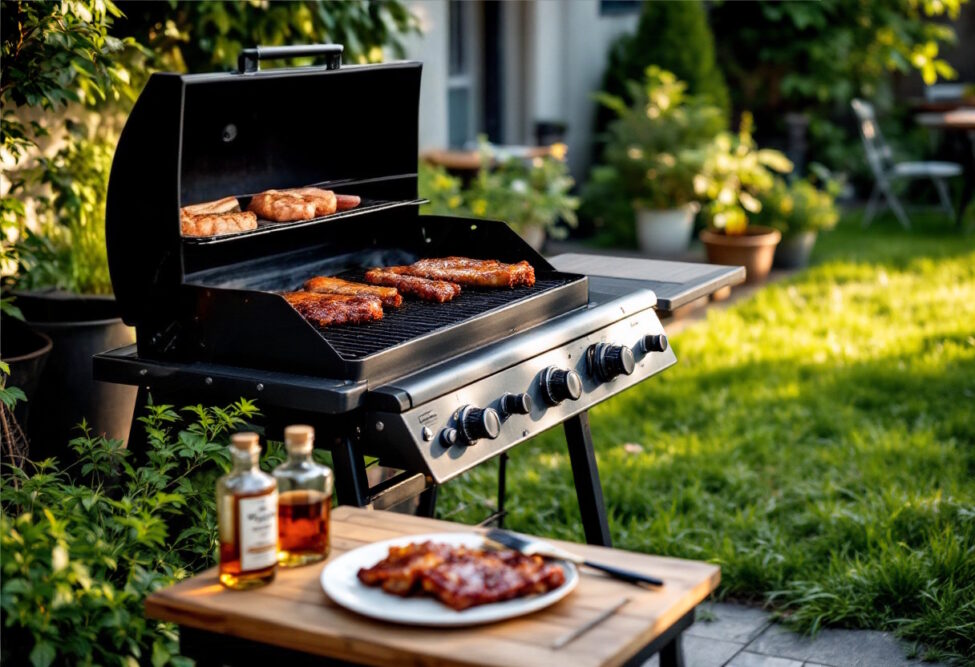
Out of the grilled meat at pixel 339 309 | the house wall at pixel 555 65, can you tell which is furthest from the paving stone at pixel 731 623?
the house wall at pixel 555 65

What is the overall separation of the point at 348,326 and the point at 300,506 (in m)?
1.00

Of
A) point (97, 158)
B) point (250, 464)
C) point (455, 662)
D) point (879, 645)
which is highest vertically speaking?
point (97, 158)

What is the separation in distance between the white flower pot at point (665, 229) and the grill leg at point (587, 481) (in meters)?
6.08

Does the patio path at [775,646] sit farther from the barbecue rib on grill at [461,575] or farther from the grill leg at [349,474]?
the barbecue rib on grill at [461,575]

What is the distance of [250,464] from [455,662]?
51 cm

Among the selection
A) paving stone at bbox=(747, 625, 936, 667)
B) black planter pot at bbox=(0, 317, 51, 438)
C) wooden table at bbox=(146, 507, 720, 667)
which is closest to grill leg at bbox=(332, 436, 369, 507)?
wooden table at bbox=(146, 507, 720, 667)

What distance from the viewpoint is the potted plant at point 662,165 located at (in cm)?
983

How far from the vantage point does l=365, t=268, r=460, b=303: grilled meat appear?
360 centimetres

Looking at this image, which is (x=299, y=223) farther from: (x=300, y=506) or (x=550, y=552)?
(x=550, y=552)

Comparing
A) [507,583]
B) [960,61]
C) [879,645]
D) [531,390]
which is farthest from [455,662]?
[960,61]

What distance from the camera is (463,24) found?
10.7 m

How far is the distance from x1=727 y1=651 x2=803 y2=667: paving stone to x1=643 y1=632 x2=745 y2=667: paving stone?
27 mm

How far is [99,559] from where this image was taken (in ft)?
8.59

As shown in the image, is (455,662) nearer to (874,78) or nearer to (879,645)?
(879,645)
